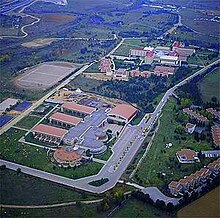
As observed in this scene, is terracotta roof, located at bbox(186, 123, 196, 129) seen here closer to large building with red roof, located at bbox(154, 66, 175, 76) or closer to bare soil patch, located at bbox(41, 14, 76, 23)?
large building with red roof, located at bbox(154, 66, 175, 76)

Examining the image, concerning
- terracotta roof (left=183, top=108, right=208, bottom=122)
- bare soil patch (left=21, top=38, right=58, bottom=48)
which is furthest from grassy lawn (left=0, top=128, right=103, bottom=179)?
bare soil patch (left=21, top=38, right=58, bottom=48)

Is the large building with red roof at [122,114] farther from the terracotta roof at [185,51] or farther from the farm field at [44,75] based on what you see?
the terracotta roof at [185,51]

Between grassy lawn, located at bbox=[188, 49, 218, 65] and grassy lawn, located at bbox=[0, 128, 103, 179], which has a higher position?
grassy lawn, located at bbox=[0, 128, 103, 179]

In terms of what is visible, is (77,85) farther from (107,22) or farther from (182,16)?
(182,16)

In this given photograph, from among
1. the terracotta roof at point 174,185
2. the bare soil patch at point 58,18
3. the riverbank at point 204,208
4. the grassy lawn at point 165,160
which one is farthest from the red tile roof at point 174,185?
the bare soil patch at point 58,18

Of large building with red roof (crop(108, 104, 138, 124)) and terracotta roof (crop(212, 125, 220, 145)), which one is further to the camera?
large building with red roof (crop(108, 104, 138, 124))

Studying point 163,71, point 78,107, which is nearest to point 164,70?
point 163,71

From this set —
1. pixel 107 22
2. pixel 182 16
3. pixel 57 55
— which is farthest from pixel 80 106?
pixel 182 16

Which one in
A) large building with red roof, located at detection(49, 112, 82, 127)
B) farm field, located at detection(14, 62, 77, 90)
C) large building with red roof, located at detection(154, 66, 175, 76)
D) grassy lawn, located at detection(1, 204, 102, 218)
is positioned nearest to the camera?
grassy lawn, located at detection(1, 204, 102, 218)
